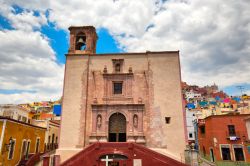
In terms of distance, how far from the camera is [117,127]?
60.9 ft

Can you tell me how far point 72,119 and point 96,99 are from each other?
2.81 metres

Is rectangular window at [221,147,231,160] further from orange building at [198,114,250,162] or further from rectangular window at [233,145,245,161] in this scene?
rectangular window at [233,145,245,161]

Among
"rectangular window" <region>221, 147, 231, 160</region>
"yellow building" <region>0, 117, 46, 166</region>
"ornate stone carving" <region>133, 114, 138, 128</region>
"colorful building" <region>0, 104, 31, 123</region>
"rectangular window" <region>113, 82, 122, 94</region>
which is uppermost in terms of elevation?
"rectangular window" <region>113, 82, 122, 94</region>

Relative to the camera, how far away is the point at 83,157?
14.5 m

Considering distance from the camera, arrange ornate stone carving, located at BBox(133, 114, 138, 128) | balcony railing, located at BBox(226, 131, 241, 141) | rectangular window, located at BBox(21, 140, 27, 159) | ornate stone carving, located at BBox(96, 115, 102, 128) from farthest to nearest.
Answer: balcony railing, located at BBox(226, 131, 241, 141)
rectangular window, located at BBox(21, 140, 27, 159)
ornate stone carving, located at BBox(96, 115, 102, 128)
ornate stone carving, located at BBox(133, 114, 138, 128)

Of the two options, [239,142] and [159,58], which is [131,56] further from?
[239,142]

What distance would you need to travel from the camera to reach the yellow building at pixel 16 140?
16016 mm

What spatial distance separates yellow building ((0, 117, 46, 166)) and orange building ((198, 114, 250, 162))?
67.2 ft

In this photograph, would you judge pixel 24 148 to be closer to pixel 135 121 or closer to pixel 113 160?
pixel 113 160

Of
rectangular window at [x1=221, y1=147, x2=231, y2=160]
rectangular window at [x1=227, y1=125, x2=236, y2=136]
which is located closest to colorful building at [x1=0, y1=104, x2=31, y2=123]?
rectangular window at [x1=221, y1=147, x2=231, y2=160]

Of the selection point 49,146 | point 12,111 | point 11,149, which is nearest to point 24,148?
point 11,149

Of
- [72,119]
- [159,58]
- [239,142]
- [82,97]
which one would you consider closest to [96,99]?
[82,97]

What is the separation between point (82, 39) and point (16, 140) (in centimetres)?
1159

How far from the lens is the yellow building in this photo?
52.5ft
